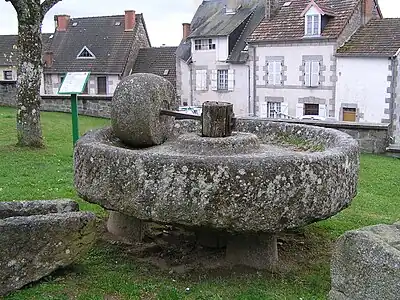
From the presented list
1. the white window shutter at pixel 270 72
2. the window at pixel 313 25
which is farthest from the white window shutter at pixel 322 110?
the window at pixel 313 25

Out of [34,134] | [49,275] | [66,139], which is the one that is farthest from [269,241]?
[66,139]

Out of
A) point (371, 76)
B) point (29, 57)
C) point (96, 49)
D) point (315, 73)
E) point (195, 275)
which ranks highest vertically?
point (96, 49)

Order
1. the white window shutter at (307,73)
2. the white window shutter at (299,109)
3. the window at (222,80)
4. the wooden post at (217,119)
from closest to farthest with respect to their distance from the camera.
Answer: the wooden post at (217,119) < the white window shutter at (307,73) < the white window shutter at (299,109) < the window at (222,80)

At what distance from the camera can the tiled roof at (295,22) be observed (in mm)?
28156

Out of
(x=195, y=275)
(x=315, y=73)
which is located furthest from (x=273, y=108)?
(x=195, y=275)

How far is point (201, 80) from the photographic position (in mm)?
34844

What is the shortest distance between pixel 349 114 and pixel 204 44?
35.1ft

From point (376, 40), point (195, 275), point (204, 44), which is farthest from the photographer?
point (204, 44)

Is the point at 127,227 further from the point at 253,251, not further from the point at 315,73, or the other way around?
the point at 315,73

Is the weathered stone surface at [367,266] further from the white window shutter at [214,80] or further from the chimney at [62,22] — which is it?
the chimney at [62,22]

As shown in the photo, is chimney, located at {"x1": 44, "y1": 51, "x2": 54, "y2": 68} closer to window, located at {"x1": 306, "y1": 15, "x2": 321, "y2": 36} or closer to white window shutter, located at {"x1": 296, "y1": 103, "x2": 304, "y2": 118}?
white window shutter, located at {"x1": 296, "y1": 103, "x2": 304, "y2": 118}

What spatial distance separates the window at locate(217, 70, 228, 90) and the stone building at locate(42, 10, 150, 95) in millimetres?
6960

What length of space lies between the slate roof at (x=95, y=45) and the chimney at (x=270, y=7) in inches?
432

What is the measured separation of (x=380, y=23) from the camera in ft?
93.5
